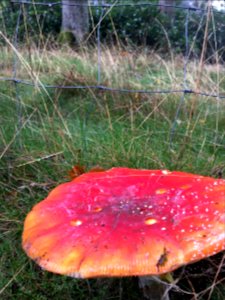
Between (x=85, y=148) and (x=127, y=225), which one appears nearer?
(x=127, y=225)

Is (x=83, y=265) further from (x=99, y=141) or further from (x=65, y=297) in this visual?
(x=99, y=141)

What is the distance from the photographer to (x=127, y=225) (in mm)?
1158

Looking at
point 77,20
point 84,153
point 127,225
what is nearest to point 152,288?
point 127,225

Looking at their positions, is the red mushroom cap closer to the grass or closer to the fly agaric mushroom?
the fly agaric mushroom

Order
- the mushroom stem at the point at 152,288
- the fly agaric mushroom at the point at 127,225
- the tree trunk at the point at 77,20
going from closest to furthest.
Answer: the fly agaric mushroom at the point at 127,225, the mushroom stem at the point at 152,288, the tree trunk at the point at 77,20

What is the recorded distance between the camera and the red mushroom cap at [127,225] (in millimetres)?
1044

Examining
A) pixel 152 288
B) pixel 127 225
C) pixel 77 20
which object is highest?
pixel 127 225

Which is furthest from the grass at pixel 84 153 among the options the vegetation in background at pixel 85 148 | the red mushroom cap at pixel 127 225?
the red mushroom cap at pixel 127 225

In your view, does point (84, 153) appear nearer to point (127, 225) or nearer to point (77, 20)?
point (127, 225)

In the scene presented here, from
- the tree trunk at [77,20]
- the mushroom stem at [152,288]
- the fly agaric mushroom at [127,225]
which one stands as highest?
the fly agaric mushroom at [127,225]

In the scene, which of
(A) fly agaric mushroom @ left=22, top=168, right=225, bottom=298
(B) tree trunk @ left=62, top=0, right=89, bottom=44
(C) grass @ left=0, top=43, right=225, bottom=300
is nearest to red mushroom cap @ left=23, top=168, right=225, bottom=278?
(A) fly agaric mushroom @ left=22, top=168, right=225, bottom=298

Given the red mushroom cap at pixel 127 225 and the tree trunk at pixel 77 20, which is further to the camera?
the tree trunk at pixel 77 20

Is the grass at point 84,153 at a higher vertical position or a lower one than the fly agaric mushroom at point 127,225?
lower

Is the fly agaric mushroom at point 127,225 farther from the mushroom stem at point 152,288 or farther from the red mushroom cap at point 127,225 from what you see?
the mushroom stem at point 152,288
